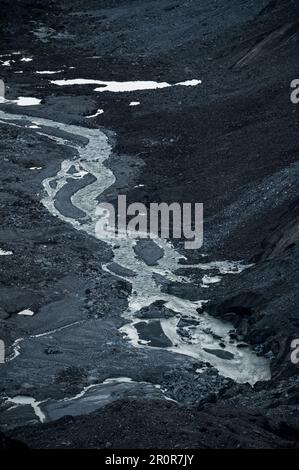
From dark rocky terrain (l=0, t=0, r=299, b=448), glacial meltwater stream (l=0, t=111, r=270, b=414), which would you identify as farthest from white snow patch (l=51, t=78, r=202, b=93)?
glacial meltwater stream (l=0, t=111, r=270, b=414)

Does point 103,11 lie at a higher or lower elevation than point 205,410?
higher

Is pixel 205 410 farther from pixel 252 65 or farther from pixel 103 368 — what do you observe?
pixel 252 65

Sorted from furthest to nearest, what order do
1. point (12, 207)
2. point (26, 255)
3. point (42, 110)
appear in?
point (42, 110) → point (12, 207) → point (26, 255)

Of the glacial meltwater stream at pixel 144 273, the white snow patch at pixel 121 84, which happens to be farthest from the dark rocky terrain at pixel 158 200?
the white snow patch at pixel 121 84

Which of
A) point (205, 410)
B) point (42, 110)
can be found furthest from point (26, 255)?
point (42, 110)

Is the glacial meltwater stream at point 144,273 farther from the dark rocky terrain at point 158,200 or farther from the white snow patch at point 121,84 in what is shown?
the white snow patch at point 121,84

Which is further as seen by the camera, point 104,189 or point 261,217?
point 104,189
